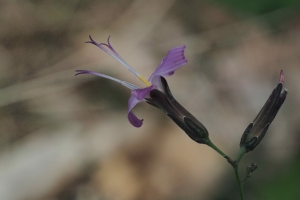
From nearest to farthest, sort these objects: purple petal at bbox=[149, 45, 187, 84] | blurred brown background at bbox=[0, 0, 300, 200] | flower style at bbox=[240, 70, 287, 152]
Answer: purple petal at bbox=[149, 45, 187, 84] < flower style at bbox=[240, 70, 287, 152] < blurred brown background at bbox=[0, 0, 300, 200]

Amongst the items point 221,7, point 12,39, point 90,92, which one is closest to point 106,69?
point 90,92

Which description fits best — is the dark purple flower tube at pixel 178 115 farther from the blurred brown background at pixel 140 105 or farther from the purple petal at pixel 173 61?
the blurred brown background at pixel 140 105

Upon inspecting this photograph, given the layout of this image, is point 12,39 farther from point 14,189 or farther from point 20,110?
point 14,189

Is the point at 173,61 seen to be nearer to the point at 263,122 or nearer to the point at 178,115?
the point at 178,115

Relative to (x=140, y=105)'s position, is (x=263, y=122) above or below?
below

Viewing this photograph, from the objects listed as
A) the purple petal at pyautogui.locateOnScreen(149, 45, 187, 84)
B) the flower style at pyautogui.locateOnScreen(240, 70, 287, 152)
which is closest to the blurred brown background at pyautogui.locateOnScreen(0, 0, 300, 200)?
the flower style at pyautogui.locateOnScreen(240, 70, 287, 152)

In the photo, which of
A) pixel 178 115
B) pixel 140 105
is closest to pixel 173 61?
pixel 178 115

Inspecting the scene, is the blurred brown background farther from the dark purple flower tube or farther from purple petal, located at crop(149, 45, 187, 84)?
purple petal, located at crop(149, 45, 187, 84)
